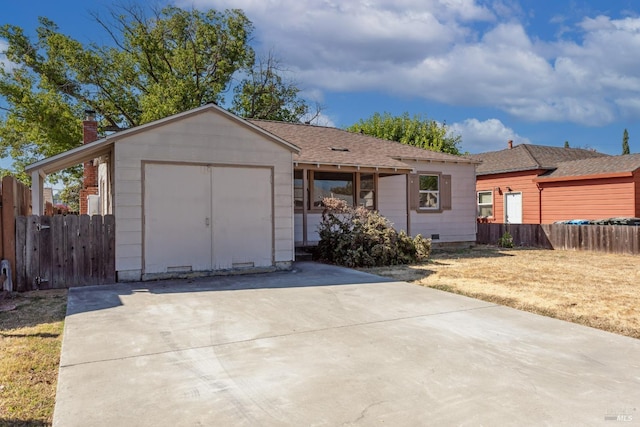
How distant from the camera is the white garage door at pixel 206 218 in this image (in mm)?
8359

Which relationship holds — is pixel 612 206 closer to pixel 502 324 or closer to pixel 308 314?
pixel 502 324

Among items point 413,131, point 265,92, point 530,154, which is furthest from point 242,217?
point 413,131

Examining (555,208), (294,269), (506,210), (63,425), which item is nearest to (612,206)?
(555,208)

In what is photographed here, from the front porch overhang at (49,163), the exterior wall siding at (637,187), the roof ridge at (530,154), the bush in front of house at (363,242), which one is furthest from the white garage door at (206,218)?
the roof ridge at (530,154)

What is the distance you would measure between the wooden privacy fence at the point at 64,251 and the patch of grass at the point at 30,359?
37.3 inches

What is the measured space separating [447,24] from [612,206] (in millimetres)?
10011

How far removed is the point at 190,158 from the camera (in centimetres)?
867

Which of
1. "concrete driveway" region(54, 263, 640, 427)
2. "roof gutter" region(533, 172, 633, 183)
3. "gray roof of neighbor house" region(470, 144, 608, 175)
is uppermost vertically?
"gray roof of neighbor house" region(470, 144, 608, 175)

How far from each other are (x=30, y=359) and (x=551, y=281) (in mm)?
8487

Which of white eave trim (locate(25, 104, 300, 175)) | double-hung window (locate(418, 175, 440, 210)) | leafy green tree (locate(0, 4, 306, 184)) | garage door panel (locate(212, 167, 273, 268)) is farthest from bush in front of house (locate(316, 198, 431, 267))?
leafy green tree (locate(0, 4, 306, 184))

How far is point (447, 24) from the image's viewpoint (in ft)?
50.3

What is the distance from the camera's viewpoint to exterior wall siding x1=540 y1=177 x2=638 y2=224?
1644 centimetres

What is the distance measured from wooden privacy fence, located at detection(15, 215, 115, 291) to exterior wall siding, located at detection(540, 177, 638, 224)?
59.8 ft

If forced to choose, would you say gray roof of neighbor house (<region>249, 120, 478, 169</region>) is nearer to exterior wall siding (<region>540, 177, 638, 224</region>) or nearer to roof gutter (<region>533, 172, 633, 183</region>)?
roof gutter (<region>533, 172, 633, 183</region>)
